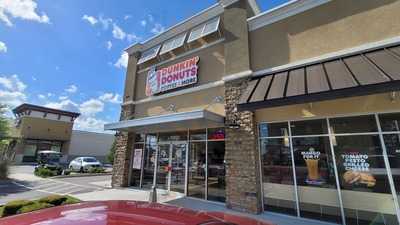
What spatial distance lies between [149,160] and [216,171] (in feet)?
14.7

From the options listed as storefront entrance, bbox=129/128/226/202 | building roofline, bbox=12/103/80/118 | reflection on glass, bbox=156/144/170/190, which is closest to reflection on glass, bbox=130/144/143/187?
storefront entrance, bbox=129/128/226/202

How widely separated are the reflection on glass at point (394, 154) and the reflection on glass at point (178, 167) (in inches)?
308

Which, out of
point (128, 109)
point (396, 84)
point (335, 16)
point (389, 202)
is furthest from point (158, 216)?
point (128, 109)

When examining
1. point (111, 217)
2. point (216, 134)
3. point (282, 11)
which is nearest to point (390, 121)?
point (282, 11)

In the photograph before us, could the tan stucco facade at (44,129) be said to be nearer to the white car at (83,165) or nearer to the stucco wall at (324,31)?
the white car at (83,165)

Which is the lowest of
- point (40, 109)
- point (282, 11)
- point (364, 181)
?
point (364, 181)

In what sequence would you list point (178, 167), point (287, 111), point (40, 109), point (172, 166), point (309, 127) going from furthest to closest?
point (40, 109), point (172, 166), point (178, 167), point (287, 111), point (309, 127)

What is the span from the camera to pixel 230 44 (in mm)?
10047

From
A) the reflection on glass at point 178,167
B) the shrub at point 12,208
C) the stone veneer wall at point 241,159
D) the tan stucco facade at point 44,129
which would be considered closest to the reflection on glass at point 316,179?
the stone veneer wall at point 241,159

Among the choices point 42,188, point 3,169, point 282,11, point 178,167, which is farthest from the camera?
point 3,169

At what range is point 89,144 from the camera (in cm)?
4541

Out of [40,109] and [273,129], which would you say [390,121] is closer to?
[273,129]

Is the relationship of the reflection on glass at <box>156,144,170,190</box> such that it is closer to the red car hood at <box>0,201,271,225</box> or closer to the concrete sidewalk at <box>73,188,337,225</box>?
the concrete sidewalk at <box>73,188,337,225</box>

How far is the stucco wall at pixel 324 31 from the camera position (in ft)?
23.3
